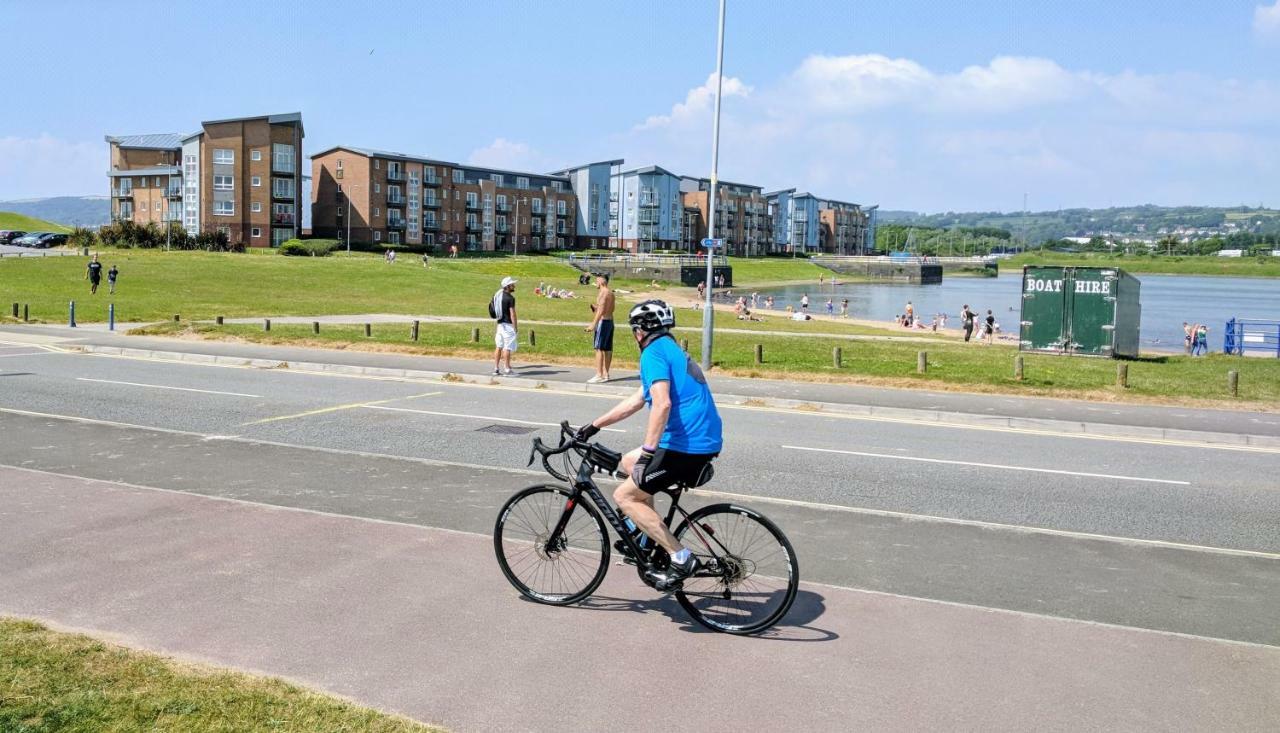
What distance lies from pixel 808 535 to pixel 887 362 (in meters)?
15.8

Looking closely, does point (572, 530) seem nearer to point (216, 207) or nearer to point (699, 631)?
point (699, 631)

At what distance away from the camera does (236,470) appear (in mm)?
10617

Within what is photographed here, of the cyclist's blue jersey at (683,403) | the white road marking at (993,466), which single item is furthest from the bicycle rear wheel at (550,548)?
the white road marking at (993,466)

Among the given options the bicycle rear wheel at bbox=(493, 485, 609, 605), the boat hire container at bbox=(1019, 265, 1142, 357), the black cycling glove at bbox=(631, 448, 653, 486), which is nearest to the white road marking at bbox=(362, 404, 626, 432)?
the bicycle rear wheel at bbox=(493, 485, 609, 605)

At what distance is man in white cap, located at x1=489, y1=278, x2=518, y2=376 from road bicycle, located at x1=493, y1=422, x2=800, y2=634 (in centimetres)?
1253

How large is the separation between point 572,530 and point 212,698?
2439 mm

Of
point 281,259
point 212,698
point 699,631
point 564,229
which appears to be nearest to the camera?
point 212,698

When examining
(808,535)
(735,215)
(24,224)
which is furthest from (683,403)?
(735,215)

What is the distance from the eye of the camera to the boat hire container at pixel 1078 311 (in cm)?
2688

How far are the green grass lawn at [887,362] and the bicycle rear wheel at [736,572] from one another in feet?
44.9

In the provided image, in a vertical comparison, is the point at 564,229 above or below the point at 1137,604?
above

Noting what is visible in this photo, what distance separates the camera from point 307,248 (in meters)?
86.7

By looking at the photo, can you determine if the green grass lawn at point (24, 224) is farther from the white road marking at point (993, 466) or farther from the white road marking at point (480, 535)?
the white road marking at point (993, 466)

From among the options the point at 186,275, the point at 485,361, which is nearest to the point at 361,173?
the point at 186,275
